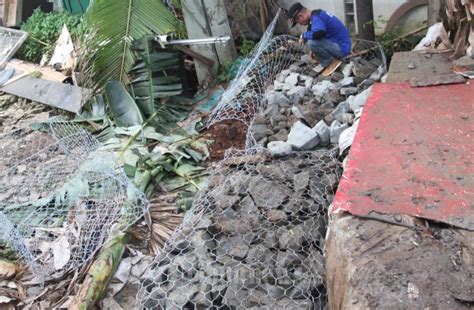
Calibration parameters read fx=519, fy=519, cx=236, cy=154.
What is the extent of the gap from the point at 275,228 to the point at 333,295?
1077 mm

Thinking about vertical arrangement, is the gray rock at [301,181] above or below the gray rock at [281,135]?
above

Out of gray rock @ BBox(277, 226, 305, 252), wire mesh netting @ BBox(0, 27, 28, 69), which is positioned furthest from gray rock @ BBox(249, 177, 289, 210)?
wire mesh netting @ BBox(0, 27, 28, 69)

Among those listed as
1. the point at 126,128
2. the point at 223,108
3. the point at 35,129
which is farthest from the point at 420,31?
the point at 35,129

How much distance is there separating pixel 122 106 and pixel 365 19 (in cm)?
288

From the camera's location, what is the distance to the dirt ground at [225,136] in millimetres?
4957

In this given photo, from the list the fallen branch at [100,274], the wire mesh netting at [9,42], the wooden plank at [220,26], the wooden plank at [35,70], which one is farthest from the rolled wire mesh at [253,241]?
the wire mesh netting at [9,42]

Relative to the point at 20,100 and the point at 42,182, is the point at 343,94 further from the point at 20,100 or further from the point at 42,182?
the point at 20,100

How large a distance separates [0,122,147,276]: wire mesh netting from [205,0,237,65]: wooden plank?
231 centimetres

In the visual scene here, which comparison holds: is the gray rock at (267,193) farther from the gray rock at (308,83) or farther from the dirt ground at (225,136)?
the gray rock at (308,83)

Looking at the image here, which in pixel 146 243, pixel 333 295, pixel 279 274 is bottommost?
pixel 146 243

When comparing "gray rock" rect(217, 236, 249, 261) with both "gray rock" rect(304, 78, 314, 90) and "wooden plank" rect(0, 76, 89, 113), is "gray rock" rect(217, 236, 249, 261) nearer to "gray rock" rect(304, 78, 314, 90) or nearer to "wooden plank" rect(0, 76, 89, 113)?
"gray rock" rect(304, 78, 314, 90)

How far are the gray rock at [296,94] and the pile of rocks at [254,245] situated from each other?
134cm

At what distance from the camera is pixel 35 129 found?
5.98 m

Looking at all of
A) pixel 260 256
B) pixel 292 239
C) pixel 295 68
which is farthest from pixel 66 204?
pixel 295 68
